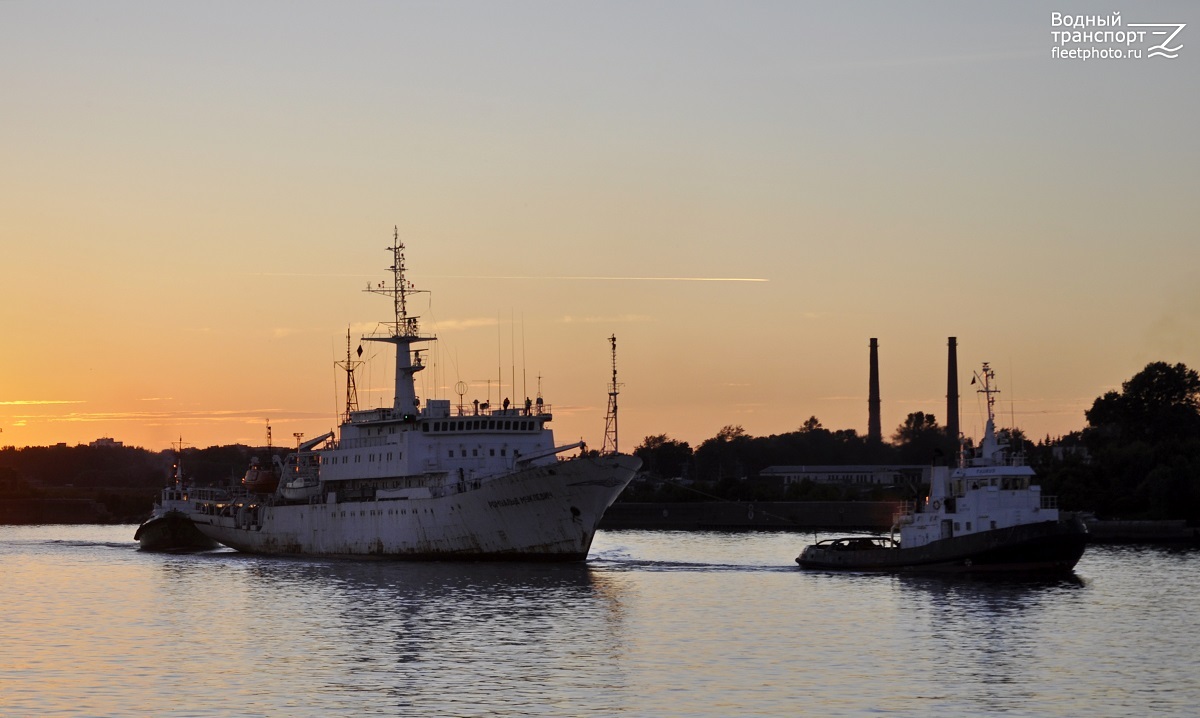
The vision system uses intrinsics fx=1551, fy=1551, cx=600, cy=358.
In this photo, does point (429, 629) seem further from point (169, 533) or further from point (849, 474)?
point (849, 474)

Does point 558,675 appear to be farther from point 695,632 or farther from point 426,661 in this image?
point 695,632

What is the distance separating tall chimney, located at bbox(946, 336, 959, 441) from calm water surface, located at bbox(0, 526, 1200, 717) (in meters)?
94.3

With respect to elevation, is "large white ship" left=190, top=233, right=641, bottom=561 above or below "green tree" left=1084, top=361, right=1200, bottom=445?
below

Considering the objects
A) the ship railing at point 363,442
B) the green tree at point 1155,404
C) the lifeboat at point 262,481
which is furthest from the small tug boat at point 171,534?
the green tree at point 1155,404

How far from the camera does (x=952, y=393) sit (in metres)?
168

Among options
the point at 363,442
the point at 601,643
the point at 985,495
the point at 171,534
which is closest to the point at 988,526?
the point at 985,495

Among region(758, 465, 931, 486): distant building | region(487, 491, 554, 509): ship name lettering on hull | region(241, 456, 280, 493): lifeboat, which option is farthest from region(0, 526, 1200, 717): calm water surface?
region(758, 465, 931, 486): distant building

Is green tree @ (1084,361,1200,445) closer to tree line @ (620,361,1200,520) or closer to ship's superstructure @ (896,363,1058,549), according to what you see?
tree line @ (620,361,1200,520)

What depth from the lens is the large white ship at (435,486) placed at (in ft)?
237

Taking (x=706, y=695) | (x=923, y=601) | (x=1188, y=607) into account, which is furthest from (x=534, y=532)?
(x=706, y=695)

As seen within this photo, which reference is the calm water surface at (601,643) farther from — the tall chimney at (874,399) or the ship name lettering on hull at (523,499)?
the tall chimney at (874,399)

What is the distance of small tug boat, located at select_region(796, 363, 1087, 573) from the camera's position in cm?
6238

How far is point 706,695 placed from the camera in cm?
3562

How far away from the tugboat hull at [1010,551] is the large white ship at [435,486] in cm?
1555
